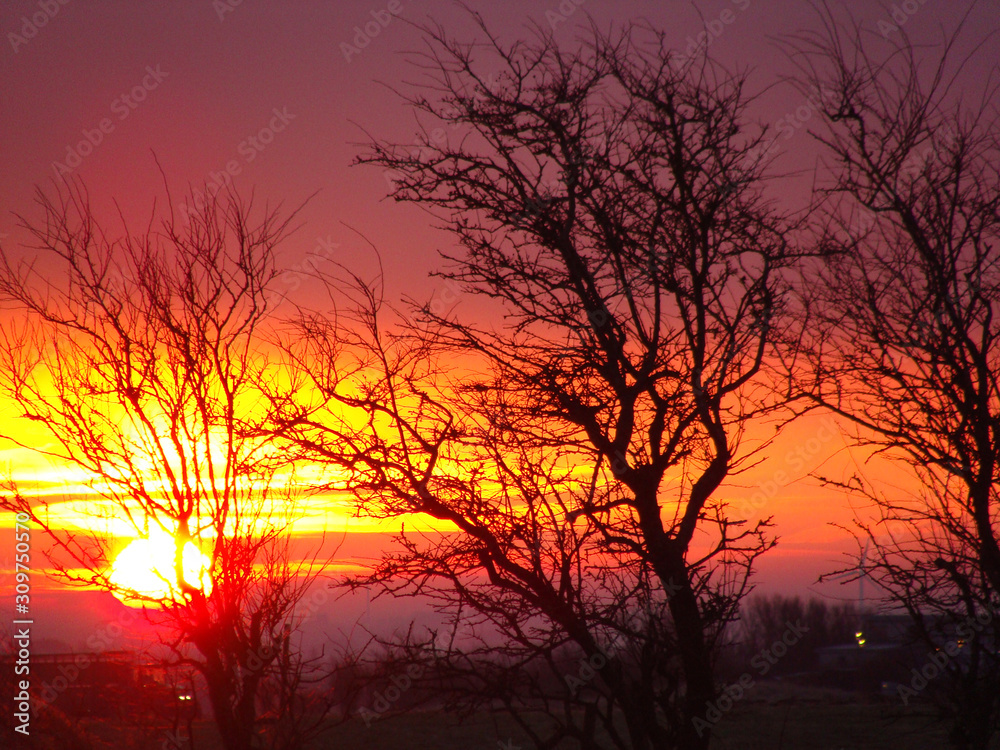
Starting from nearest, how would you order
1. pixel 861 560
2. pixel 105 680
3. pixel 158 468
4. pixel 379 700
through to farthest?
1. pixel 379 700
2. pixel 158 468
3. pixel 861 560
4. pixel 105 680

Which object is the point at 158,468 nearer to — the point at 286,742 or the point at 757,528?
the point at 286,742

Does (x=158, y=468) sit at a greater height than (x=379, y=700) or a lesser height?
greater

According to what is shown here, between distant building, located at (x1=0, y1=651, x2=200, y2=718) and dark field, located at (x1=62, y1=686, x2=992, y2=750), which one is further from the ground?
distant building, located at (x1=0, y1=651, x2=200, y2=718)

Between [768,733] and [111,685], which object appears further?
[768,733]

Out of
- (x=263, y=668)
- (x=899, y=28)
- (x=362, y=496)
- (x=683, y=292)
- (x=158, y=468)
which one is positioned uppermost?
(x=899, y=28)

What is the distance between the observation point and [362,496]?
5945 millimetres

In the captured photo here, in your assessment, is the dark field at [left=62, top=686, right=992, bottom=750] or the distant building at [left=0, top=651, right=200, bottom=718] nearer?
the distant building at [left=0, top=651, right=200, bottom=718]

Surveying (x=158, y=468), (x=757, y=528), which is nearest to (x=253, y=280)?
(x=158, y=468)

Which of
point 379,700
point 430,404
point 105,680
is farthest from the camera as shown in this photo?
point 105,680

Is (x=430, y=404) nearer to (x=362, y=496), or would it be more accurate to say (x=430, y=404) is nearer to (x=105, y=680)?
(x=362, y=496)

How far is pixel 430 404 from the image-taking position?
603 cm

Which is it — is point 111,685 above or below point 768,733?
above

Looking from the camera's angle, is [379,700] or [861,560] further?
[861,560]

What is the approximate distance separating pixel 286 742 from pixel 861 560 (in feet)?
18.8
